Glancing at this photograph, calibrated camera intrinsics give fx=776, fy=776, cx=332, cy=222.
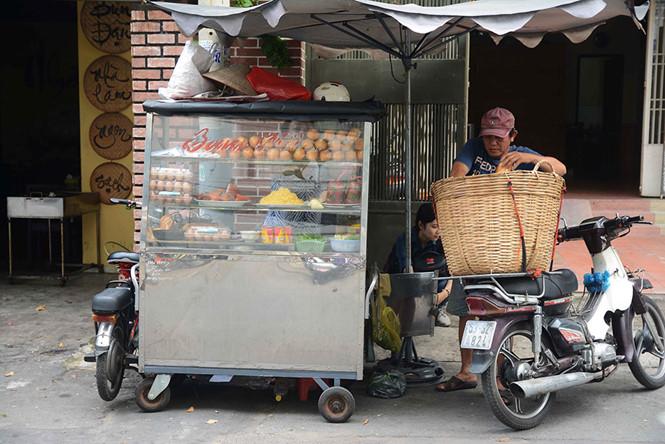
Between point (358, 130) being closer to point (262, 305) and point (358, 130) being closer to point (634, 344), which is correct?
point (262, 305)

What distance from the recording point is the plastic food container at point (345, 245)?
192 inches

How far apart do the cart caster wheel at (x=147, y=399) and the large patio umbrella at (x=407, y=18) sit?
1.96 metres

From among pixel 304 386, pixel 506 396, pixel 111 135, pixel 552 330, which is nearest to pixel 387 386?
pixel 304 386

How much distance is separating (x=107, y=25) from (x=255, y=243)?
5095mm

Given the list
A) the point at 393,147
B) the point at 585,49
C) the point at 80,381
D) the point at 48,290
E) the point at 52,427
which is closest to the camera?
the point at 52,427

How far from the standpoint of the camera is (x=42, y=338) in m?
6.66

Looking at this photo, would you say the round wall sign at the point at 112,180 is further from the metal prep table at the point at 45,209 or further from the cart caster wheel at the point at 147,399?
the cart caster wheel at the point at 147,399

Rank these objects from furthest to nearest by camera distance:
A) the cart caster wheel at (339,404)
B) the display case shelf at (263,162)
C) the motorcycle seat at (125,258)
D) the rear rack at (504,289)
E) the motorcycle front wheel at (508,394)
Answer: the motorcycle seat at (125,258) < the display case shelf at (263,162) < the cart caster wheel at (339,404) < the rear rack at (504,289) < the motorcycle front wheel at (508,394)

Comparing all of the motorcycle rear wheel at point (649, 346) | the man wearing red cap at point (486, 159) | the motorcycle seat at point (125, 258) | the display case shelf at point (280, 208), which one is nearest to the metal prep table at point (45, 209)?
the motorcycle seat at point (125, 258)

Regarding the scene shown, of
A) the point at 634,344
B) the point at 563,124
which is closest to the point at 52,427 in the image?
the point at 634,344

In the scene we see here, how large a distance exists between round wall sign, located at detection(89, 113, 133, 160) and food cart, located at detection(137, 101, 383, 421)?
437 centimetres

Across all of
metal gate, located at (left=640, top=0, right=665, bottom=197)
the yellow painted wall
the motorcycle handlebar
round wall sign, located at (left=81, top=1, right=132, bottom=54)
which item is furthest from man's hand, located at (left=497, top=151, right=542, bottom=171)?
metal gate, located at (left=640, top=0, right=665, bottom=197)

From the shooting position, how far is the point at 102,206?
9.27m

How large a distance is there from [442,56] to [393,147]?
1071 millimetres
